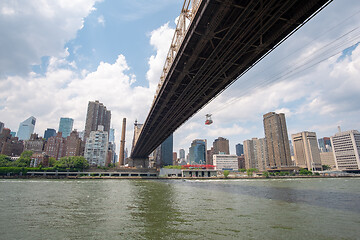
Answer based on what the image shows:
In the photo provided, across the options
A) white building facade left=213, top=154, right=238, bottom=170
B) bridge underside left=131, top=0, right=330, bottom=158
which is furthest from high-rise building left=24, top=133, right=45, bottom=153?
bridge underside left=131, top=0, right=330, bottom=158

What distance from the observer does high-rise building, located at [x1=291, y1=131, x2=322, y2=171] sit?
509 ft

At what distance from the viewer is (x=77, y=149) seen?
13575cm

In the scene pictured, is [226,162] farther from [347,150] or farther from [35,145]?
[35,145]

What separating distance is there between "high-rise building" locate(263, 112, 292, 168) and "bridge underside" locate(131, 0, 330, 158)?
147 meters

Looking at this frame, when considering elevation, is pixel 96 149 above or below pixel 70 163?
above

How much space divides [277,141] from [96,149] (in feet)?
431

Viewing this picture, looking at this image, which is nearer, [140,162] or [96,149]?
[140,162]

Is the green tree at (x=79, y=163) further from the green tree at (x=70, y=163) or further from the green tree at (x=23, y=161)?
the green tree at (x=23, y=161)

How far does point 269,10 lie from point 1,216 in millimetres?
21505

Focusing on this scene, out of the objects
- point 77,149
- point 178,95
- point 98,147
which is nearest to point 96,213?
point 178,95

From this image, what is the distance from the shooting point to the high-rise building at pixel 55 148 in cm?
13679

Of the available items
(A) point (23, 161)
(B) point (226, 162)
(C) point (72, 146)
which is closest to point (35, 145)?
(C) point (72, 146)

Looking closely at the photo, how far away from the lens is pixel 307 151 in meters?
159

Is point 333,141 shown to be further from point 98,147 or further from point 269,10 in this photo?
point 269,10
